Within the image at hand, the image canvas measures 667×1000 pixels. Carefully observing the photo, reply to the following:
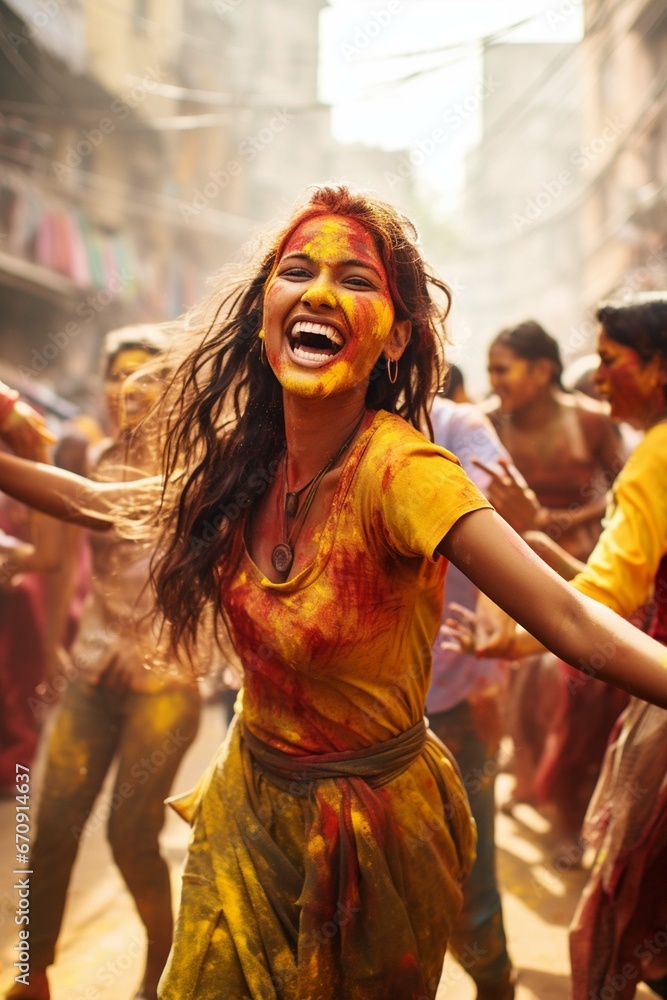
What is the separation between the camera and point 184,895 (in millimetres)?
2283

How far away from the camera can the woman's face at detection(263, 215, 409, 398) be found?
7.47 ft

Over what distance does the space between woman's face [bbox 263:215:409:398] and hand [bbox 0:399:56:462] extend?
98 centimetres

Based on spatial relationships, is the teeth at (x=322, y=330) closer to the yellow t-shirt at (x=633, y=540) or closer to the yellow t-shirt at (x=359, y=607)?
the yellow t-shirt at (x=359, y=607)

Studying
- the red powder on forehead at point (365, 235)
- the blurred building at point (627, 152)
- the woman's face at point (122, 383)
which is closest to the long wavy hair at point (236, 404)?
the red powder on forehead at point (365, 235)

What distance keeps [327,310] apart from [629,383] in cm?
156

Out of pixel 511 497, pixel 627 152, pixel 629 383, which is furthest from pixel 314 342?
pixel 627 152

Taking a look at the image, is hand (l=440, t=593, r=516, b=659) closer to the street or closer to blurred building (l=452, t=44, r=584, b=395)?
the street

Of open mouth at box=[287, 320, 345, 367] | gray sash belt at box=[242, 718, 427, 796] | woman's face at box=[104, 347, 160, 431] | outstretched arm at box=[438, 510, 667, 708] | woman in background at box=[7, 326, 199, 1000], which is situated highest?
woman's face at box=[104, 347, 160, 431]

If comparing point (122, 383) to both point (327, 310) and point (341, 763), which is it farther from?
point (341, 763)

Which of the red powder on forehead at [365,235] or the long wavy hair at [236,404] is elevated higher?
the red powder on forehead at [365,235]

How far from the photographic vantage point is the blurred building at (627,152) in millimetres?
16328

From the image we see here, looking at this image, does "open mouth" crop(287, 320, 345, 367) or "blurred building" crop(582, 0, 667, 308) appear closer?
"open mouth" crop(287, 320, 345, 367)

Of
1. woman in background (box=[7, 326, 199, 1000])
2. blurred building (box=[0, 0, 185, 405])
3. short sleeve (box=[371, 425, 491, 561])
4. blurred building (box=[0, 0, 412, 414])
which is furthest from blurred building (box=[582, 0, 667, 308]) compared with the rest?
short sleeve (box=[371, 425, 491, 561])

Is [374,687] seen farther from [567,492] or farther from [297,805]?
[567,492]
